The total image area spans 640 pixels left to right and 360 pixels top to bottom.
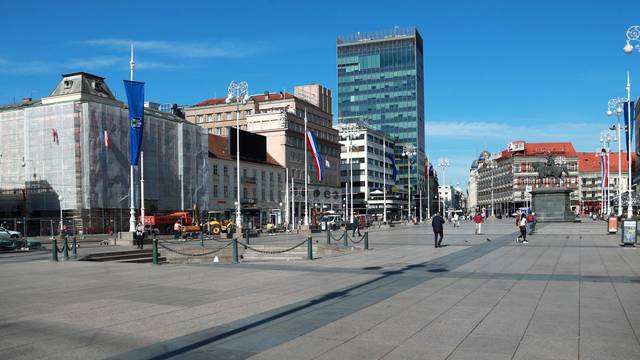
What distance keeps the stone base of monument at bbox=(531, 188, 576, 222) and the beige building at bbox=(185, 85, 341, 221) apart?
31.5 meters

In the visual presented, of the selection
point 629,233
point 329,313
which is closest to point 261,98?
point 629,233

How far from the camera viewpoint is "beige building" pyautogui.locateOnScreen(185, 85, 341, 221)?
3799 inches

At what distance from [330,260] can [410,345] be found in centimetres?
1453

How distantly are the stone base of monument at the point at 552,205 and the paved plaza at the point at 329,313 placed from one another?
51190 millimetres

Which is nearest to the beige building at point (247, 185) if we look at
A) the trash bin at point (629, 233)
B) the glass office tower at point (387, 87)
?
the trash bin at point (629, 233)

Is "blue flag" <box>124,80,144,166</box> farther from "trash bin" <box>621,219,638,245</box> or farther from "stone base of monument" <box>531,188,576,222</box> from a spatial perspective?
"stone base of monument" <box>531,188,576,222</box>

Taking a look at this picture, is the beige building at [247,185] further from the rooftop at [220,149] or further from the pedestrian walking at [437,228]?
the pedestrian walking at [437,228]

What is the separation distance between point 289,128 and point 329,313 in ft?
284

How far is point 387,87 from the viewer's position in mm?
165500

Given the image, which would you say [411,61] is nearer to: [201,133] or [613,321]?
[201,133]

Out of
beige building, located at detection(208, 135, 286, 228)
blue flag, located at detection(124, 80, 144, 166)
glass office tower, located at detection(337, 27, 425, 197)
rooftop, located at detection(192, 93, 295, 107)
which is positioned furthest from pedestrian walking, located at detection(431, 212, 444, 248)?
glass office tower, located at detection(337, 27, 425, 197)

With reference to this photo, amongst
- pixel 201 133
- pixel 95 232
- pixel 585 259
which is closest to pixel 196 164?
pixel 201 133

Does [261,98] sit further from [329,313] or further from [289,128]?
[329,313]

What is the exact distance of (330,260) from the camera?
74.6 feet
